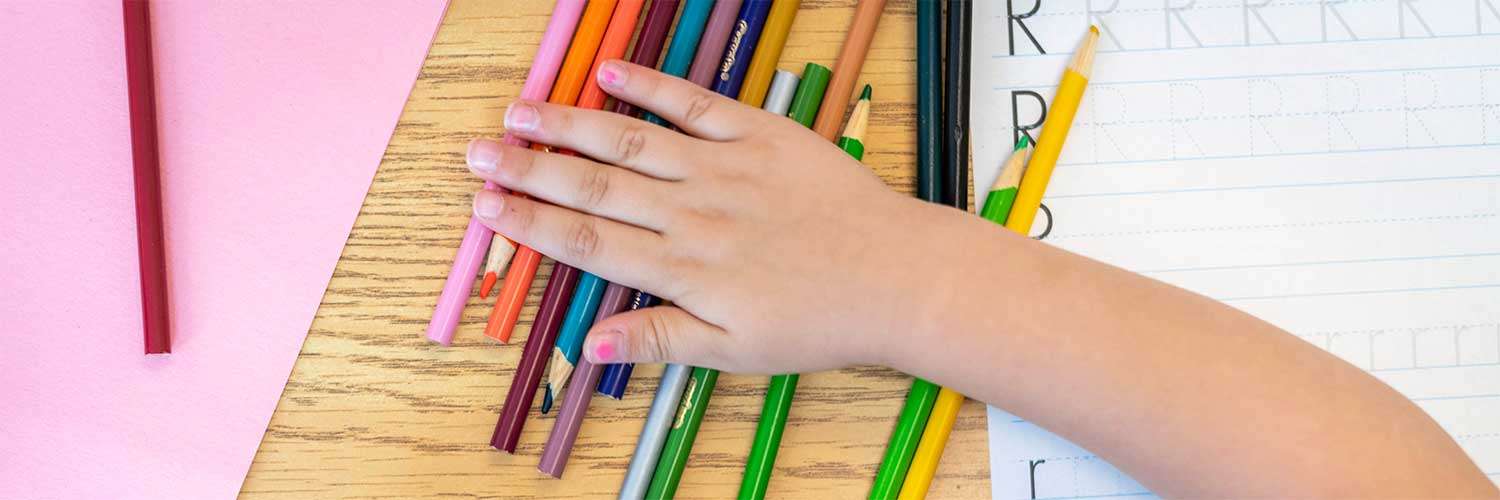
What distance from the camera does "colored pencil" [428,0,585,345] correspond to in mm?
559

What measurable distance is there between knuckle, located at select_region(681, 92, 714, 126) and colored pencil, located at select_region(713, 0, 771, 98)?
0.02m

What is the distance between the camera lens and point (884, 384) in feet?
1.86

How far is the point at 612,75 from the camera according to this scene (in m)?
0.54

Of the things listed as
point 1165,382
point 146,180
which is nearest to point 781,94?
point 1165,382

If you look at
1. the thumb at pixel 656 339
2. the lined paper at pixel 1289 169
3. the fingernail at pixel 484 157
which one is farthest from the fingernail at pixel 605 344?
the lined paper at pixel 1289 169

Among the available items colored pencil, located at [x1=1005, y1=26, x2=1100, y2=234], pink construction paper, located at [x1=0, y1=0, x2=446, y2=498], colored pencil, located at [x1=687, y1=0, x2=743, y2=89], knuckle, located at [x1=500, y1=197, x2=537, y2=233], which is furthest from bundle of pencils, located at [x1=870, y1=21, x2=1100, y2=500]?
pink construction paper, located at [x1=0, y1=0, x2=446, y2=498]

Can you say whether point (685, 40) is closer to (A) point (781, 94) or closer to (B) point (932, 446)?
(A) point (781, 94)

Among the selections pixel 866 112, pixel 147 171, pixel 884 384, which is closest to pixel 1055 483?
pixel 884 384

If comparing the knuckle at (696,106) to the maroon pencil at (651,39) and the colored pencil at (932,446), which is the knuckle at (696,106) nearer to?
the maroon pencil at (651,39)

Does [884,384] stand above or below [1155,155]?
below

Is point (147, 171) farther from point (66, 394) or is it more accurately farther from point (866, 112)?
point (866, 112)

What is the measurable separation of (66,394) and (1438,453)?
0.69 m

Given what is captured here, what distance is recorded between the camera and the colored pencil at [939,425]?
55cm

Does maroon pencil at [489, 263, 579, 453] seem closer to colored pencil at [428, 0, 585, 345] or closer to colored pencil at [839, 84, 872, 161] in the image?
colored pencil at [428, 0, 585, 345]
